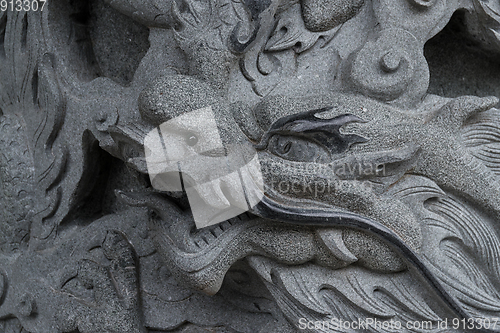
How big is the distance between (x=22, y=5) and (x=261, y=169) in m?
1.01

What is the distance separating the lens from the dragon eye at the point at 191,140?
1310 millimetres

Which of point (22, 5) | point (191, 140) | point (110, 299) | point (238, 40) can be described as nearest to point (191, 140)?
point (191, 140)

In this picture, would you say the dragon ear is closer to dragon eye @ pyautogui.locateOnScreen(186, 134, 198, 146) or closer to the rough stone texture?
the rough stone texture

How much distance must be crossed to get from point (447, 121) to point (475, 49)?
0.42m

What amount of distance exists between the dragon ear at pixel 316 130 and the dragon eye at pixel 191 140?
0.53ft

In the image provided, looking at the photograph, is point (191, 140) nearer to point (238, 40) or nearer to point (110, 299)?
point (238, 40)

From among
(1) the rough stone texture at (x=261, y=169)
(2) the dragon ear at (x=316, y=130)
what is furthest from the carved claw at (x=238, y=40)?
(2) the dragon ear at (x=316, y=130)

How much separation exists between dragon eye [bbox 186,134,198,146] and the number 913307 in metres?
0.76

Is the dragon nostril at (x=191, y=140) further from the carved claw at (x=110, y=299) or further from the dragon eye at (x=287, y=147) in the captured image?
the carved claw at (x=110, y=299)

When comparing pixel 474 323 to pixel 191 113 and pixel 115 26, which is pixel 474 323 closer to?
pixel 191 113

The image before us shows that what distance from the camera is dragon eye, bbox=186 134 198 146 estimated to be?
131 centimetres

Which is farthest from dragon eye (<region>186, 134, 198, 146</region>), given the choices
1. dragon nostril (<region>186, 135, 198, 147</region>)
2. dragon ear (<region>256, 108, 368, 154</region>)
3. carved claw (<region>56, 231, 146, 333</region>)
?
carved claw (<region>56, 231, 146, 333</region>)

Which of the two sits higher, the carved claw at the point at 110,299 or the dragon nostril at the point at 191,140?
the dragon nostril at the point at 191,140

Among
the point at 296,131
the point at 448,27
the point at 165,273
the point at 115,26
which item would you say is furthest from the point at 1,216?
the point at 448,27
